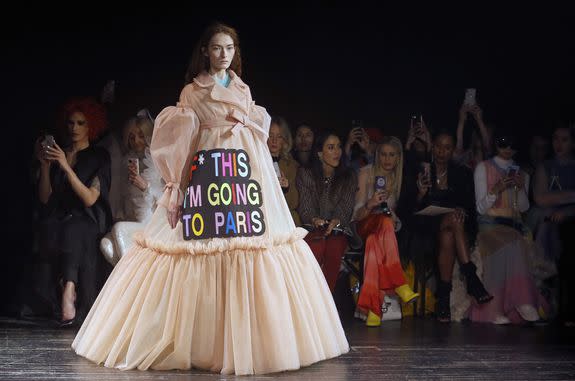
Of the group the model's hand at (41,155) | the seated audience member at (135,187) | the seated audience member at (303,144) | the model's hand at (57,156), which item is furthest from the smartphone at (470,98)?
the model's hand at (41,155)

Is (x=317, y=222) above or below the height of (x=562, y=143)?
below

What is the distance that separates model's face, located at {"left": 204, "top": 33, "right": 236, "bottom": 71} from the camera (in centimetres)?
361

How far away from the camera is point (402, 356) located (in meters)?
3.96

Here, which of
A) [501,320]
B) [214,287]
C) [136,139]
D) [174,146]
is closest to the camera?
[214,287]

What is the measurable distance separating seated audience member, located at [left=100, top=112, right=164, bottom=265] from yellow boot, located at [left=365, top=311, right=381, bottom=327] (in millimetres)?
1505

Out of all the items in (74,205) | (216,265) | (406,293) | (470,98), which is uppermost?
(470,98)

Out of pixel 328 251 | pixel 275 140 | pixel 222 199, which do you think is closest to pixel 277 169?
pixel 275 140

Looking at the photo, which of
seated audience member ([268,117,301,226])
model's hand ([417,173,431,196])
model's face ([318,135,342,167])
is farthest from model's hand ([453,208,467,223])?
seated audience member ([268,117,301,226])

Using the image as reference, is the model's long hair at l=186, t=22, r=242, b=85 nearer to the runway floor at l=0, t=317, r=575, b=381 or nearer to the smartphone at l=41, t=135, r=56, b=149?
the runway floor at l=0, t=317, r=575, b=381

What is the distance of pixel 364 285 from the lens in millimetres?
5363

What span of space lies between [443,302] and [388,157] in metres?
1.03

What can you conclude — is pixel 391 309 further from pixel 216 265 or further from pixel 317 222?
pixel 216 265

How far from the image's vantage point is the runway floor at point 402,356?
341 centimetres

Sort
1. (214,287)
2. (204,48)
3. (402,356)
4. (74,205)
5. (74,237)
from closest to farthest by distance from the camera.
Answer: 1. (214,287)
2. (204,48)
3. (402,356)
4. (74,237)
5. (74,205)
